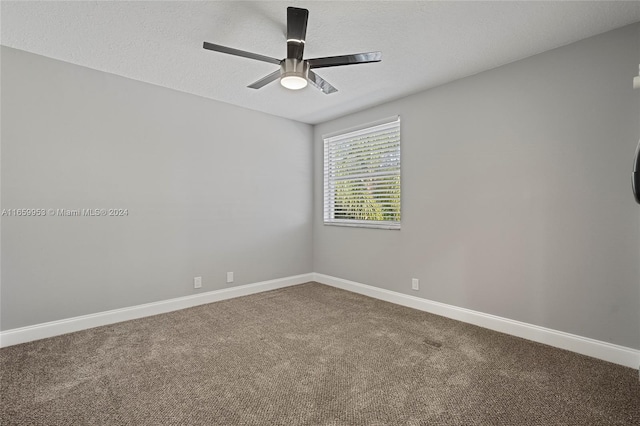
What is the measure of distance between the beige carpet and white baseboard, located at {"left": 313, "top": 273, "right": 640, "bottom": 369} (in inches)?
3.3

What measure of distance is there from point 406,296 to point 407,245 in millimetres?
592

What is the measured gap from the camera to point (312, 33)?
7.53ft

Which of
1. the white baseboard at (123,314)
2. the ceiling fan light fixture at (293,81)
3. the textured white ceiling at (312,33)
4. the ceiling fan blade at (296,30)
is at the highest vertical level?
the textured white ceiling at (312,33)

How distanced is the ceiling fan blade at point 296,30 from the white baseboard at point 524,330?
2750 mm

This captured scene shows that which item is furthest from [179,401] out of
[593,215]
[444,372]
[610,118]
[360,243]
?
[610,118]

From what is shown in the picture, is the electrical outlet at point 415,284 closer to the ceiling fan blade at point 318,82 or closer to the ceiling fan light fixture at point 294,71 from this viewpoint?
the ceiling fan blade at point 318,82

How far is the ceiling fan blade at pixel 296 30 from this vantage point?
1813mm

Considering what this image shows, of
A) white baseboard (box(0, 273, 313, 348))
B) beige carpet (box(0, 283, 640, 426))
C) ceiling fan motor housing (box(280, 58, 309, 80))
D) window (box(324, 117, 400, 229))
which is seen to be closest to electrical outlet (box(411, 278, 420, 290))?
beige carpet (box(0, 283, 640, 426))

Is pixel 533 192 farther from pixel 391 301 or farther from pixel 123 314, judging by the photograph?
pixel 123 314

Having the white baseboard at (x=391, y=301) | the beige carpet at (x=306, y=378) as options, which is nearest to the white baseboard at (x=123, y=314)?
the white baseboard at (x=391, y=301)

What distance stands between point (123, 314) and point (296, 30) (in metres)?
3.05

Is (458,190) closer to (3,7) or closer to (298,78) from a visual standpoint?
(298,78)

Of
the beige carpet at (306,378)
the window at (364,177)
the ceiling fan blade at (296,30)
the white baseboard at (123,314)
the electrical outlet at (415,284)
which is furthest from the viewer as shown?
the window at (364,177)

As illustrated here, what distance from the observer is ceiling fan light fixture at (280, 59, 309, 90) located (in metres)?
2.13
